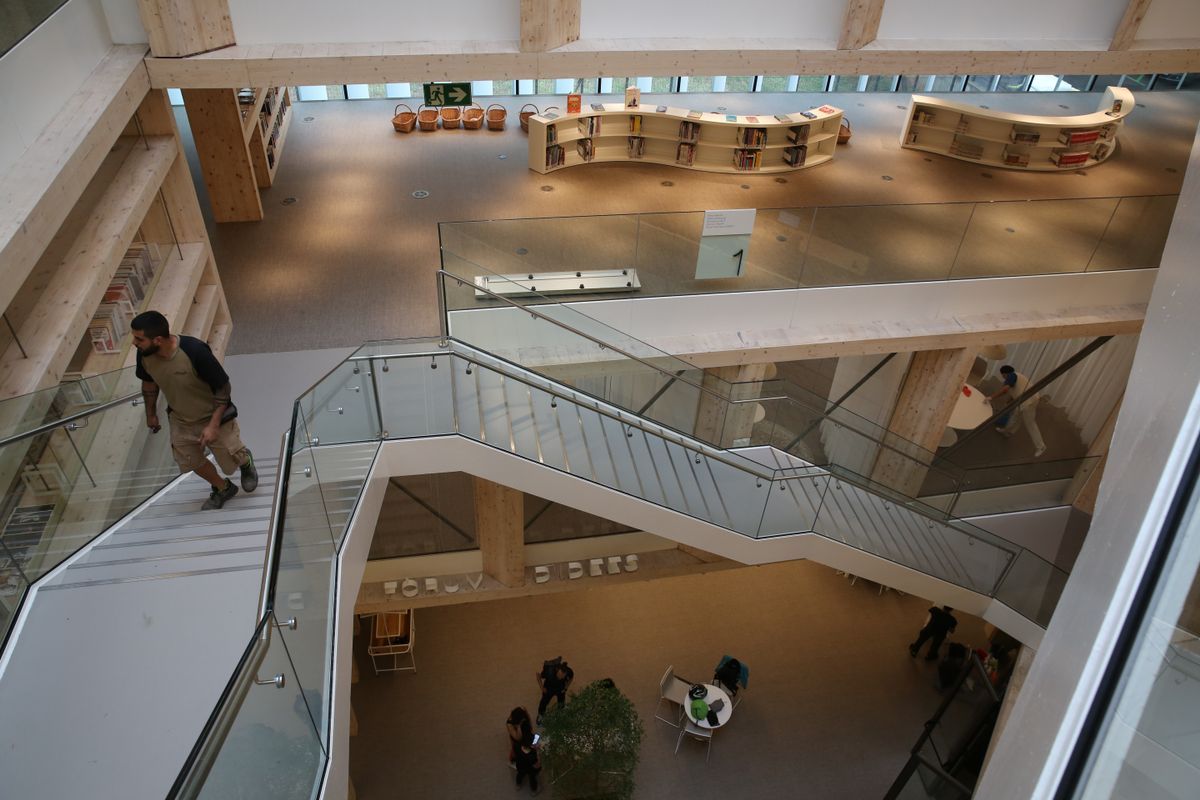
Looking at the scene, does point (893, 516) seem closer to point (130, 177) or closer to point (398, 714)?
point (398, 714)

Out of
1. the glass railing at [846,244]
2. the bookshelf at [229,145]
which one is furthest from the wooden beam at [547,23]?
the bookshelf at [229,145]

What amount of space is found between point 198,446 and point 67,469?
719mm

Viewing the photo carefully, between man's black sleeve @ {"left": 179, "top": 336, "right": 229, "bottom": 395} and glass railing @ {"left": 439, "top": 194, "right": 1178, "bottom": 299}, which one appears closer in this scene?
man's black sleeve @ {"left": 179, "top": 336, "right": 229, "bottom": 395}

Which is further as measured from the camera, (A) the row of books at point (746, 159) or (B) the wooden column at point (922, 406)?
(A) the row of books at point (746, 159)

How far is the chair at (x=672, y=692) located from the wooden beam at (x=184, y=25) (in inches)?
333

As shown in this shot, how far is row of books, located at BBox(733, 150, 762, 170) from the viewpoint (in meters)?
12.5

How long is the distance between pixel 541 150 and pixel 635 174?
153cm

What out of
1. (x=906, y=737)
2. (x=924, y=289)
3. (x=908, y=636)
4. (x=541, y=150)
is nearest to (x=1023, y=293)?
(x=924, y=289)

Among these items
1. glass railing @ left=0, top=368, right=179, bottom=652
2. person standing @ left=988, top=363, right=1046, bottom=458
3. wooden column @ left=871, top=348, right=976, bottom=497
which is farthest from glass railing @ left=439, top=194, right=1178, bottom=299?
glass railing @ left=0, top=368, right=179, bottom=652

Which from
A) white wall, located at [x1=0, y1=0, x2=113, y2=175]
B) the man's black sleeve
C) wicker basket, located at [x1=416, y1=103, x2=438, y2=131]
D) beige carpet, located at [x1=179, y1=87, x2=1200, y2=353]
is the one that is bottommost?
beige carpet, located at [x1=179, y1=87, x2=1200, y2=353]

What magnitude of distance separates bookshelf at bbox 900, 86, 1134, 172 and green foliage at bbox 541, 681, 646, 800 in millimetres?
11068

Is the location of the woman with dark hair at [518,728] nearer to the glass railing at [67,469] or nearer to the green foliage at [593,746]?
the green foliage at [593,746]

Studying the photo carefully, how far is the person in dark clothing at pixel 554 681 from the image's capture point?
31.8 feet

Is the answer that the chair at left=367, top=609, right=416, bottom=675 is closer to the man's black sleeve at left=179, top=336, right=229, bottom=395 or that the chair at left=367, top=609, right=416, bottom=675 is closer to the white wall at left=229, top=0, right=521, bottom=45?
the man's black sleeve at left=179, top=336, right=229, bottom=395
